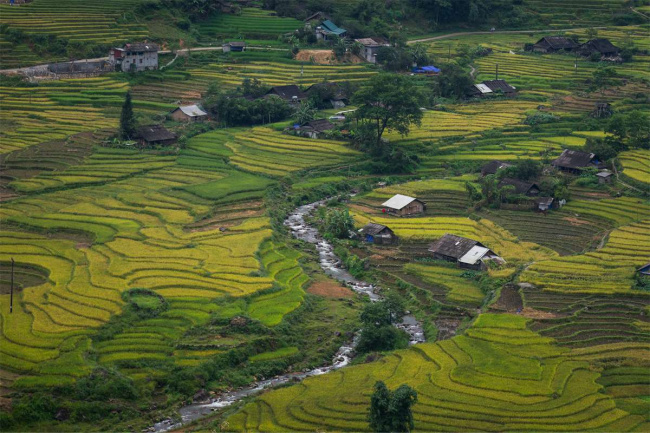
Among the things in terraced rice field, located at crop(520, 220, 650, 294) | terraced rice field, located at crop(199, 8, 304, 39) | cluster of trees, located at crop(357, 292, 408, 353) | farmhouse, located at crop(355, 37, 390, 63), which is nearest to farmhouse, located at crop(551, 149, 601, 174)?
terraced rice field, located at crop(520, 220, 650, 294)

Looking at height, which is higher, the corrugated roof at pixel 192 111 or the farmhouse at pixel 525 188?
the corrugated roof at pixel 192 111

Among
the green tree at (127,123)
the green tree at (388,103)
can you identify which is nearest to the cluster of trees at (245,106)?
the green tree at (127,123)

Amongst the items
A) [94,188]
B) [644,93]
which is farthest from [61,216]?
[644,93]

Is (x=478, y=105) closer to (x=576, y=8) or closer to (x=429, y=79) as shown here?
(x=429, y=79)

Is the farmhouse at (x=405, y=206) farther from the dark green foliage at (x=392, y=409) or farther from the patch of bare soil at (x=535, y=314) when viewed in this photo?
the dark green foliage at (x=392, y=409)

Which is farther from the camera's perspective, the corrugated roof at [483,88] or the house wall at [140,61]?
the corrugated roof at [483,88]

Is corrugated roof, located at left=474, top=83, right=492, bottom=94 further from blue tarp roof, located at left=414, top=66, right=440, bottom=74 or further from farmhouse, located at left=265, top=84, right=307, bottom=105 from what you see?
farmhouse, located at left=265, top=84, right=307, bottom=105
